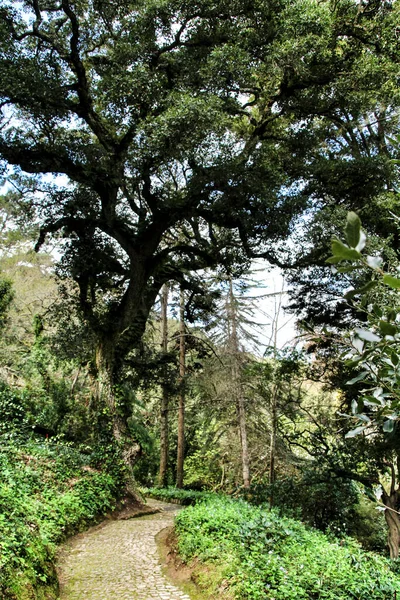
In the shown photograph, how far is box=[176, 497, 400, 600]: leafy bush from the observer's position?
316 centimetres

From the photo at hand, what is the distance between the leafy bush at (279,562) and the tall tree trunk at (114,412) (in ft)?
13.9

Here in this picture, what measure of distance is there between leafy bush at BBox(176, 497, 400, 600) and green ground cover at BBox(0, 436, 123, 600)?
1.65m

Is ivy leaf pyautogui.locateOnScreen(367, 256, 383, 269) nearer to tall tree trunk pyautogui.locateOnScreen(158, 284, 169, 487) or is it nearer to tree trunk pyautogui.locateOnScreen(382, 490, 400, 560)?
tree trunk pyautogui.locateOnScreen(382, 490, 400, 560)

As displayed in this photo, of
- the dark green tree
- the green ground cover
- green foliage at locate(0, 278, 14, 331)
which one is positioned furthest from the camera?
green foliage at locate(0, 278, 14, 331)

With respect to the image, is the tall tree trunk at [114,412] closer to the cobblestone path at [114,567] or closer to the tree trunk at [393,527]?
the cobblestone path at [114,567]

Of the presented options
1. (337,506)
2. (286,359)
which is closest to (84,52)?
(286,359)

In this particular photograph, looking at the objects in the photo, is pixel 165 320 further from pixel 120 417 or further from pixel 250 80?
pixel 250 80

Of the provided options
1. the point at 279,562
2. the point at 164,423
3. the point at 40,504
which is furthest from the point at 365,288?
the point at 164,423

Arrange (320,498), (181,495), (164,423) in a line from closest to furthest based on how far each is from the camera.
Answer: (320,498) < (181,495) < (164,423)

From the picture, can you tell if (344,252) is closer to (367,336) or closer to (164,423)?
(367,336)

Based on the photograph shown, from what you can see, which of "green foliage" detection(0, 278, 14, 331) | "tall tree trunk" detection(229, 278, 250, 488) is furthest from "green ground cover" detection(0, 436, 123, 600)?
"green foliage" detection(0, 278, 14, 331)

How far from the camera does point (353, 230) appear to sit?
83 centimetres

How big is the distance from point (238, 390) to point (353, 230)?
1280 cm

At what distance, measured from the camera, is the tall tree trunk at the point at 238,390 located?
12.4 meters
